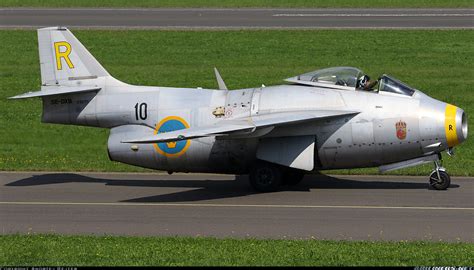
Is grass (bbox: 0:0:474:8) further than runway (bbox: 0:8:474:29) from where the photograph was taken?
Yes

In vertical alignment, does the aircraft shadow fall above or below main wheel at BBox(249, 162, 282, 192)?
below

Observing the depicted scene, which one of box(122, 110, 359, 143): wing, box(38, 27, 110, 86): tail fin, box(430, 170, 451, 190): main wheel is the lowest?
box(430, 170, 451, 190): main wheel

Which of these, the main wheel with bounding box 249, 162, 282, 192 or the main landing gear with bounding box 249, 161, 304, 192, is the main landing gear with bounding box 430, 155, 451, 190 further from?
the main wheel with bounding box 249, 162, 282, 192

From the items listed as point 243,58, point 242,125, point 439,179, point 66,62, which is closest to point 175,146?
point 242,125

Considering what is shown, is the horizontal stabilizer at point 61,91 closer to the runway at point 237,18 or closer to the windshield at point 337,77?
the windshield at point 337,77

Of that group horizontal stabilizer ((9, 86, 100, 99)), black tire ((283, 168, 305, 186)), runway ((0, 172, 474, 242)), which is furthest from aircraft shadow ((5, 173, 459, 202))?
horizontal stabilizer ((9, 86, 100, 99))

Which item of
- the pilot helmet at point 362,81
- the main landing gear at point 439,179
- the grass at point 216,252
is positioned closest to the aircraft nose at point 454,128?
the main landing gear at point 439,179

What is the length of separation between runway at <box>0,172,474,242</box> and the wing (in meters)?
1.40

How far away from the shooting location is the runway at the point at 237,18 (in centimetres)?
4559

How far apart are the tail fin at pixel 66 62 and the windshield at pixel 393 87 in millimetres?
6172

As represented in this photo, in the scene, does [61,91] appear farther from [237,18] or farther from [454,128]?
[237,18]

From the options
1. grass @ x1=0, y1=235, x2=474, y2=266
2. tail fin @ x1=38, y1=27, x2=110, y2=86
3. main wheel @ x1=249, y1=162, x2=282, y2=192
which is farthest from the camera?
tail fin @ x1=38, y1=27, x2=110, y2=86

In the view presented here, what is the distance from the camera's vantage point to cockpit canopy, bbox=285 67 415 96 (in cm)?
2200

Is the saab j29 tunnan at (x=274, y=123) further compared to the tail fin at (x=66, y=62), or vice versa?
the tail fin at (x=66, y=62)
